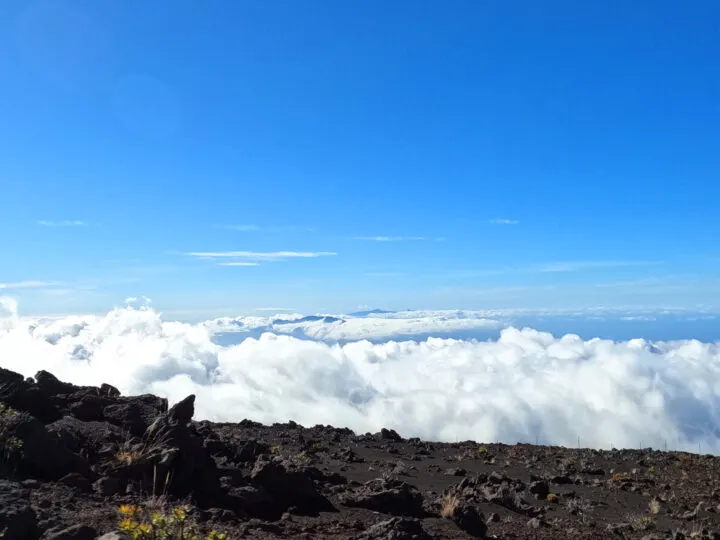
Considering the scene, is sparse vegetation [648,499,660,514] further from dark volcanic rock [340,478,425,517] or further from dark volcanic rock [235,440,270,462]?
dark volcanic rock [235,440,270,462]

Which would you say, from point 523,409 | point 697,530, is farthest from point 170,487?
point 523,409

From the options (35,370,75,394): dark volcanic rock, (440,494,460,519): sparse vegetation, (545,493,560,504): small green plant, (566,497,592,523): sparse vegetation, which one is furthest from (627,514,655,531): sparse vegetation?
(35,370,75,394): dark volcanic rock

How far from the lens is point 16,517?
5207mm

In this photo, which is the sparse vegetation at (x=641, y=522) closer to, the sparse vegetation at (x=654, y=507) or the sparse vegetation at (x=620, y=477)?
the sparse vegetation at (x=654, y=507)

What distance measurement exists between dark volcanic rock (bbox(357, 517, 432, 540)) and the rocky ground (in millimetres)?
23

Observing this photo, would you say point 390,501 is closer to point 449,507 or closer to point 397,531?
point 449,507

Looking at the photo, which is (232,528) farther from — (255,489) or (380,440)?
(380,440)

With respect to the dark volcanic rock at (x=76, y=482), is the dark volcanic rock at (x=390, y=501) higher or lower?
lower

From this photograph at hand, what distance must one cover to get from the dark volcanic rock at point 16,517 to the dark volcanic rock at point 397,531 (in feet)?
12.5

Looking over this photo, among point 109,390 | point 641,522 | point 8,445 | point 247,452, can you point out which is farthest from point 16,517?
point 641,522

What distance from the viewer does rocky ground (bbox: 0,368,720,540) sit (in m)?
6.99

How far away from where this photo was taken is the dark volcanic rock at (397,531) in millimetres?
6793

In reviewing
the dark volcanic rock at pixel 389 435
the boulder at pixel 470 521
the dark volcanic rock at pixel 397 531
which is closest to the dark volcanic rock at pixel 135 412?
the dark volcanic rock at pixel 397 531

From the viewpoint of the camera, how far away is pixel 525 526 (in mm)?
9602
